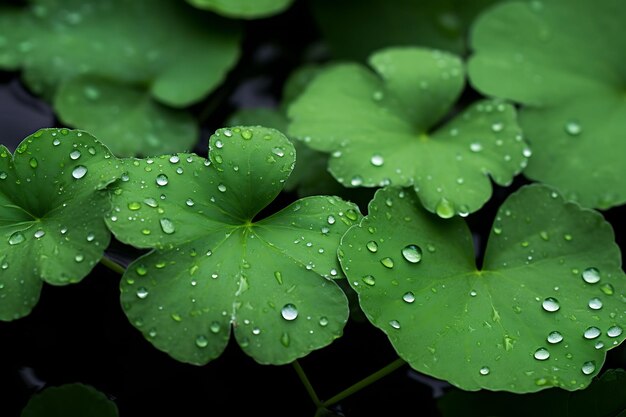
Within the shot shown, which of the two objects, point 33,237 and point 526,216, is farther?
point 526,216

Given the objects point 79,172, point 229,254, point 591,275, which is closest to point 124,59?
point 79,172

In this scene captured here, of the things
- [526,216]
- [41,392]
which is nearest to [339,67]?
[526,216]

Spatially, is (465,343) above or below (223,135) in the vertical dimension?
below

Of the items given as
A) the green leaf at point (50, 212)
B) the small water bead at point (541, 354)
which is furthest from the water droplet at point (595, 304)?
the green leaf at point (50, 212)

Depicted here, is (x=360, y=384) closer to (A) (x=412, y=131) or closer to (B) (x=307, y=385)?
(B) (x=307, y=385)

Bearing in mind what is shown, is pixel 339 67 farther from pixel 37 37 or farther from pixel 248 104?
pixel 37 37

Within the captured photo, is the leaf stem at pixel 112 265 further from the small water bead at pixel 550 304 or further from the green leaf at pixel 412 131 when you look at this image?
the small water bead at pixel 550 304
